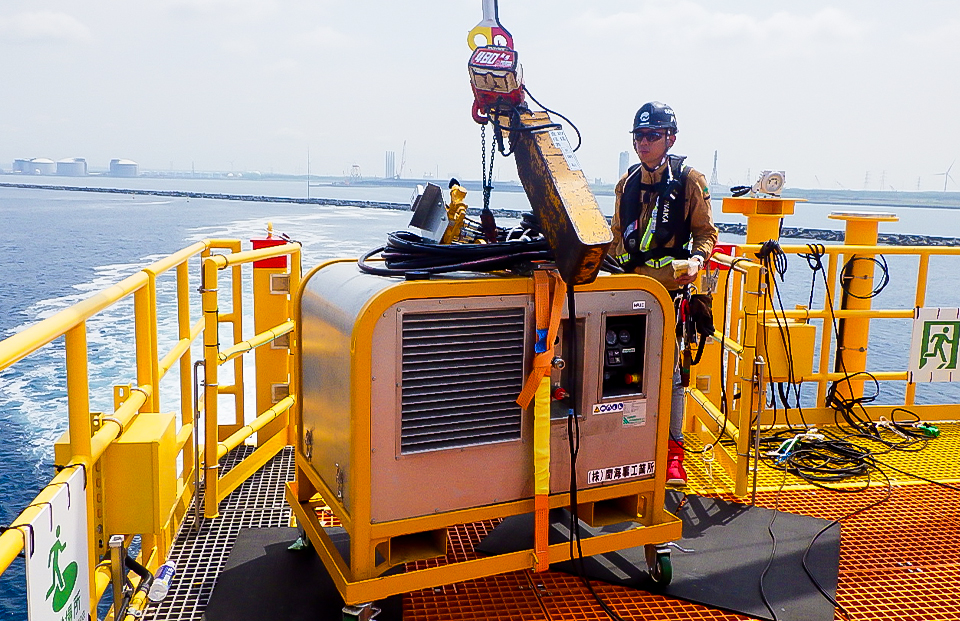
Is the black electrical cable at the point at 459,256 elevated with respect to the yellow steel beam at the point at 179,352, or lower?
elevated

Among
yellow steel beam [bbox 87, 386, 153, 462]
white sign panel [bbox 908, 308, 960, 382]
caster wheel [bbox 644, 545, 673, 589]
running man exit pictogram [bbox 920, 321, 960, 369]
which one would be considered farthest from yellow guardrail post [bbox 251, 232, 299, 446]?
running man exit pictogram [bbox 920, 321, 960, 369]

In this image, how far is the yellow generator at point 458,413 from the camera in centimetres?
229

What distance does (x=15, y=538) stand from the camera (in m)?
1.48

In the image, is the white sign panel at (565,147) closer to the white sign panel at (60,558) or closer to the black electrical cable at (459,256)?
the black electrical cable at (459,256)

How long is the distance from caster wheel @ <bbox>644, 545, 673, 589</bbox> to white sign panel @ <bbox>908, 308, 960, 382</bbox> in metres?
2.94

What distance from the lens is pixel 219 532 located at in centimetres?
327

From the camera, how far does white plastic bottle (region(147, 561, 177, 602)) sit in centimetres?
239

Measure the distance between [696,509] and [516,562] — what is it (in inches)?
53.2

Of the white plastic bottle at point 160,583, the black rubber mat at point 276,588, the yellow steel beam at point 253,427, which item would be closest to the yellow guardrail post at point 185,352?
the yellow steel beam at point 253,427

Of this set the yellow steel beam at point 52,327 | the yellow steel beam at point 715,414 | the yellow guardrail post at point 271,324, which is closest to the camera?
the yellow steel beam at point 52,327

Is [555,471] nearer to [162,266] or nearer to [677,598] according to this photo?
[677,598]

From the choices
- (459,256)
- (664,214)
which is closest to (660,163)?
(664,214)

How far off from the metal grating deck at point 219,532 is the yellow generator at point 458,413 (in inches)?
19.0

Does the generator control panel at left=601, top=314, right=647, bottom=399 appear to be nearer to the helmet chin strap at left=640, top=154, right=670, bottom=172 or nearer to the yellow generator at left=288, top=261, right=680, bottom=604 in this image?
the yellow generator at left=288, top=261, right=680, bottom=604
